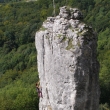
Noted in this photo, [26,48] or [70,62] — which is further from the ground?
[70,62]

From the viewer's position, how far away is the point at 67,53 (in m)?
16.5

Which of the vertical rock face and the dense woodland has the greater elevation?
the vertical rock face

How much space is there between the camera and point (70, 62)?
54.0ft

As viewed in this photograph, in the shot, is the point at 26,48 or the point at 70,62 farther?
the point at 26,48

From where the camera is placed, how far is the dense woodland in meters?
44.9

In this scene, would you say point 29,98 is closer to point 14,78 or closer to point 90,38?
point 90,38

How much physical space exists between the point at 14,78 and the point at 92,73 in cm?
6119

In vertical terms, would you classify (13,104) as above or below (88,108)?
below

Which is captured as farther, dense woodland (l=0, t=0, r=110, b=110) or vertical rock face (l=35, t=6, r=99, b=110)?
dense woodland (l=0, t=0, r=110, b=110)

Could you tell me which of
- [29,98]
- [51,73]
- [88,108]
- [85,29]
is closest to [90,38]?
[85,29]

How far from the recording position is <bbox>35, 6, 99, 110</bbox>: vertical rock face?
16500 mm

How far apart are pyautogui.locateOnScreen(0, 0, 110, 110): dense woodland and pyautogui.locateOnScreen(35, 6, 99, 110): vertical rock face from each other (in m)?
25.6

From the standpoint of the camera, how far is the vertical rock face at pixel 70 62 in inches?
650

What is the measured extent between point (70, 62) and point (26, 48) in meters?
79.5
